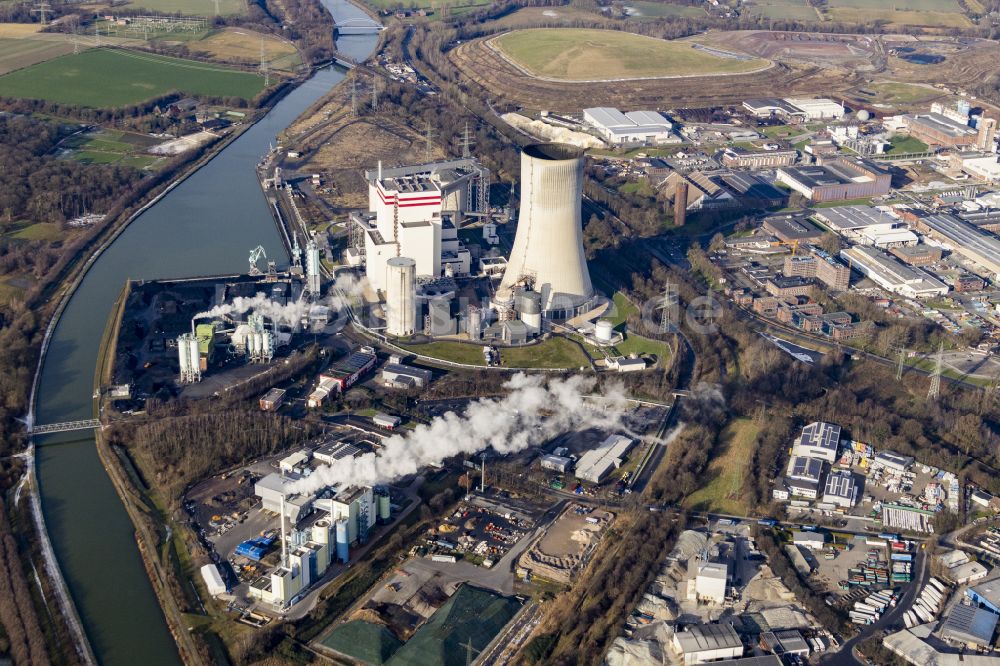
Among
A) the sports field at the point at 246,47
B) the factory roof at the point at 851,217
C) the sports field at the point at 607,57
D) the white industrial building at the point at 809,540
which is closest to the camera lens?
the white industrial building at the point at 809,540

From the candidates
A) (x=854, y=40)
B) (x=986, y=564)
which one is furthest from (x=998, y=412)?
(x=854, y=40)

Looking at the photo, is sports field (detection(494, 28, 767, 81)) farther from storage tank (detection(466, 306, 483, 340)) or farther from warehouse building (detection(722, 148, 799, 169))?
storage tank (detection(466, 306, 483, 340))

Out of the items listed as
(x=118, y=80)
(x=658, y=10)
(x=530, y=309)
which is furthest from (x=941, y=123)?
(x=118, y=80)

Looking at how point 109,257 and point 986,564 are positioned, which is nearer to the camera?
point 986,564

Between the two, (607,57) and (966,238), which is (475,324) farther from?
(607,57)

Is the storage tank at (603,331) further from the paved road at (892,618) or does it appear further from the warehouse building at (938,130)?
the warehouse building at (938,130)

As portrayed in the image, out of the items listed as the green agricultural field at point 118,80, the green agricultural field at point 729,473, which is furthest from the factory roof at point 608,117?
the green agricultural field at point 729,473

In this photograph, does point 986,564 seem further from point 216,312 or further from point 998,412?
point 216,312
